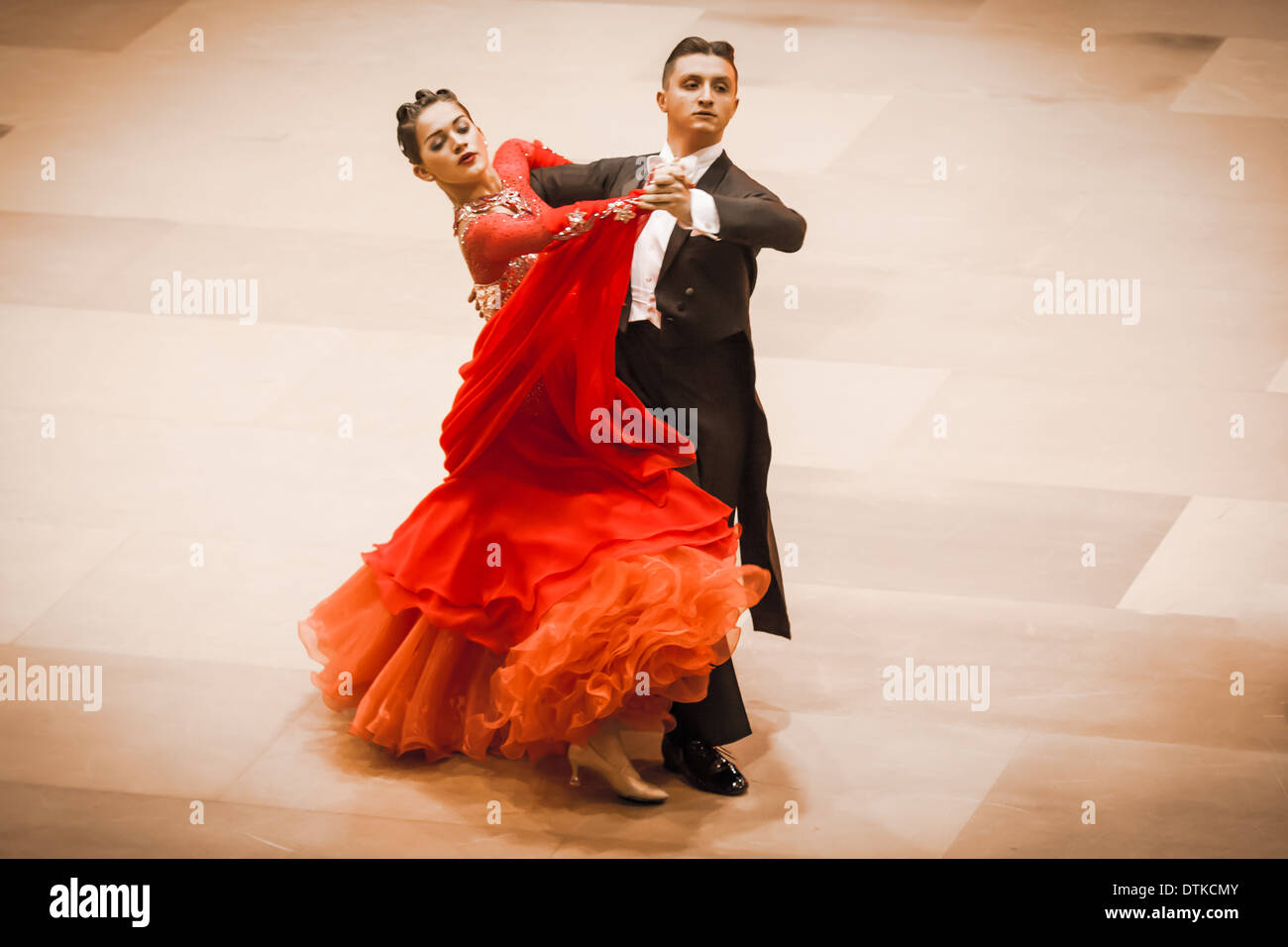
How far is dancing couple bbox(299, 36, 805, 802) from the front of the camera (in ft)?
15.3

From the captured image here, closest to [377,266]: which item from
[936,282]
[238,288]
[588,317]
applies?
[238,288]

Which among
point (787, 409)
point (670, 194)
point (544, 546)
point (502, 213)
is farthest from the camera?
point (787, 409)

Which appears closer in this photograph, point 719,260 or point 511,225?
point 511,225

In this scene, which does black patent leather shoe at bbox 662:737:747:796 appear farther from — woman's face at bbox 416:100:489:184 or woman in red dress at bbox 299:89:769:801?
woman's face at bbox 416:100:489:184

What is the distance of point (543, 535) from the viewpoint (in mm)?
4832

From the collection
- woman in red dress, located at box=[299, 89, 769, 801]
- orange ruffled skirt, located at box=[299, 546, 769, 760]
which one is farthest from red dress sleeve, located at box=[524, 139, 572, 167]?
orange ruffled skirt, located at box=[299, 546, 769, 760]

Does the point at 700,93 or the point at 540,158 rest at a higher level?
the point at 700,93

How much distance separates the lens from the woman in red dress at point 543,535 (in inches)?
183

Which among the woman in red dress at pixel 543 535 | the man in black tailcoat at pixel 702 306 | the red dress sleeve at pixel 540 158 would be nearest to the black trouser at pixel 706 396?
the man in black tailcoat at pixel 702 306

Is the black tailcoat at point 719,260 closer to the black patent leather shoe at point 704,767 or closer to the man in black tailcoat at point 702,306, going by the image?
the man in black tailcoat at point 702,306

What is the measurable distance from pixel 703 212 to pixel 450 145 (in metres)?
0.65

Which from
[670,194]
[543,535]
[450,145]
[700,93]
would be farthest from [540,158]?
[543,535]

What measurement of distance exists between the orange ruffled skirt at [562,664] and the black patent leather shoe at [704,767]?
0.62 feet

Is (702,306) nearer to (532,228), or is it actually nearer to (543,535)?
(532,228)
